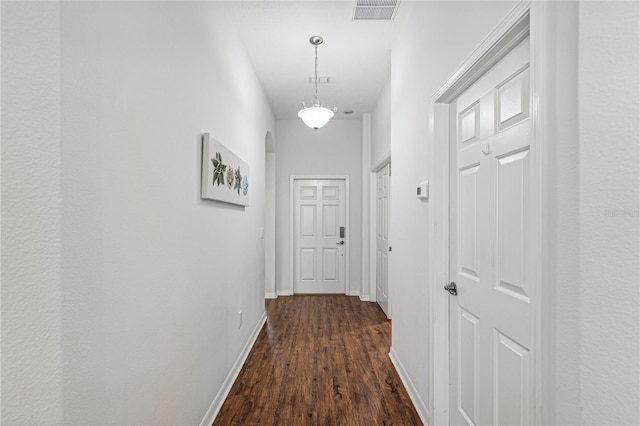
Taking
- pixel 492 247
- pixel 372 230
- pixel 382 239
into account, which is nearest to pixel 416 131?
pixel 492 247

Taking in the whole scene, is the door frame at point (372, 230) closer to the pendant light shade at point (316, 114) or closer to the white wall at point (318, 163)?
the white wall at point (318, 163)

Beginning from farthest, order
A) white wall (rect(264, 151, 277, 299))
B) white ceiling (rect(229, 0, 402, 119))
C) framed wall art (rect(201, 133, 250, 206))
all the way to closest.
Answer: white wall (rect(264, 151, 277, 299)) < white ceiling (rect(229, 0, 402, 119)) < framed wall art (rect(201, 133, 250, 206))

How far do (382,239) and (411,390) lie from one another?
7.67ft

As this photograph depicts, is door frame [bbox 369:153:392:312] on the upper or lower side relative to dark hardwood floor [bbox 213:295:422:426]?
upper

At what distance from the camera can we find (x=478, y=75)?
150 centimetres

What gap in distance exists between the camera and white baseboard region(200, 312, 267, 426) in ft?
6.39

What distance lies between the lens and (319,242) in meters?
5.27

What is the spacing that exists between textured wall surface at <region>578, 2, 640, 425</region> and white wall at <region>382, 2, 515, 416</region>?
609 millimetres

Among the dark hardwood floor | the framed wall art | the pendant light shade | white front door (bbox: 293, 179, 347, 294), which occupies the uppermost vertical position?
the pendant light shade

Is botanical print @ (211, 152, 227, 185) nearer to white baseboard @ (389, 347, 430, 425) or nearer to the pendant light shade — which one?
the pendant light shade

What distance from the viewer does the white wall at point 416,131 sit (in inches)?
63.7

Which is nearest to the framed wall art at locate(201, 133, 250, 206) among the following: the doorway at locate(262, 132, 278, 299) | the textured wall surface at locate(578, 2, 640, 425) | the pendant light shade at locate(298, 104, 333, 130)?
the pendant light shade at locate(298, 104, 333, 130)

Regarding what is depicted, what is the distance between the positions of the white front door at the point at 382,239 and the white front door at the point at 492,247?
2.36 meters

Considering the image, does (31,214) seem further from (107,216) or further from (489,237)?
(489,237)
